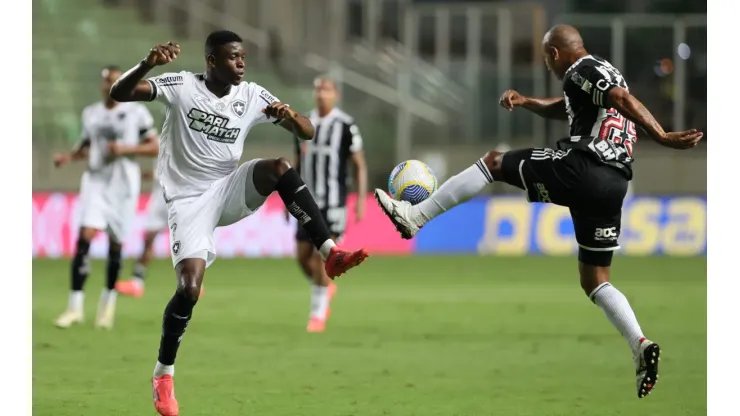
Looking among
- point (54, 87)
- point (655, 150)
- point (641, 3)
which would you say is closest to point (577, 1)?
point (641, 3)

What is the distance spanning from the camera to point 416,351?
10.4m

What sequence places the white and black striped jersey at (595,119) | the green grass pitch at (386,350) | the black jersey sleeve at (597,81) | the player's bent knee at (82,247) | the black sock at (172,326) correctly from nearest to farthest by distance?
1. the black jersey sleeve at (597,81)
2. the white and black striped jersey at (595,119)
3. the black sock at (172,326)
4. the green grass pitch at (386,350)
5. the player's bent knee at (82,247)

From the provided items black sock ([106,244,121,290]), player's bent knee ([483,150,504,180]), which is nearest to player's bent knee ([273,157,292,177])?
player's bent knee ([483,150,504,180])

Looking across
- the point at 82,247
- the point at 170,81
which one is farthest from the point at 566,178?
the point at 82,247

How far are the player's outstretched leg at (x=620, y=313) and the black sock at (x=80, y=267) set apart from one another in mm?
5718

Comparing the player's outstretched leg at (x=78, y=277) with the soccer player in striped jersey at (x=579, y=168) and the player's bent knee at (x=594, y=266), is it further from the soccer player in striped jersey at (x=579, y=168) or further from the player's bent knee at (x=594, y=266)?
the player's bent knee at (x=594, y=266)

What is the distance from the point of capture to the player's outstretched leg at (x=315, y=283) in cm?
1175

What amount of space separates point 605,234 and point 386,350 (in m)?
3.37

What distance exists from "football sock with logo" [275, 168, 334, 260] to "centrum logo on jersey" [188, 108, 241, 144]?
543mm

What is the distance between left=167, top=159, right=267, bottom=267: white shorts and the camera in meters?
7.32

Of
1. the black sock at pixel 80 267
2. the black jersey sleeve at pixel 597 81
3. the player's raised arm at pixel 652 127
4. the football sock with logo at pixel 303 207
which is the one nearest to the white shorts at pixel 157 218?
the black sock at pixel 80 267

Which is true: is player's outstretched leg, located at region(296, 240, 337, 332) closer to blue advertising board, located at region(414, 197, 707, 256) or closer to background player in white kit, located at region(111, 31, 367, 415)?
background player in white kit, located at region(111, 31, 367, 415)

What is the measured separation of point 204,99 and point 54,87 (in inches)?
709

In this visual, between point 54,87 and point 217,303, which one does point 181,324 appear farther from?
point 54,87
